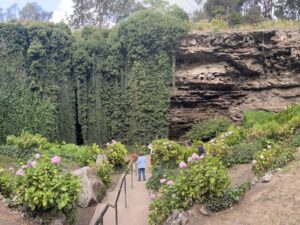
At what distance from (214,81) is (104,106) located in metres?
6.24

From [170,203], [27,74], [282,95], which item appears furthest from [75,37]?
[170,203]

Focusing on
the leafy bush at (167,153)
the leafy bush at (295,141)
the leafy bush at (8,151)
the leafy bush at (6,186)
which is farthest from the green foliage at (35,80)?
the leafy bush at (295,141)

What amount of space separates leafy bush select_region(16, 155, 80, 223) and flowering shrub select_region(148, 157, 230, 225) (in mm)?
1957

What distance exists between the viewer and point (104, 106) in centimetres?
2281

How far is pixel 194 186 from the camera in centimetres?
820

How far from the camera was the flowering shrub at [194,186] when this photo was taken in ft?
26.5

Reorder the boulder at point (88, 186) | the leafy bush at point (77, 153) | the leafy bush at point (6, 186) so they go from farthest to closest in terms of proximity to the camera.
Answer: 1. the leafy bush at point (77, 153)
2. the boulder at point (88, 186)
3. the leafy bush at point (6, 186)

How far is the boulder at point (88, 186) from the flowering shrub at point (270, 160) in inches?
177

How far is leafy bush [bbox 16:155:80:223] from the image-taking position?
300 inches

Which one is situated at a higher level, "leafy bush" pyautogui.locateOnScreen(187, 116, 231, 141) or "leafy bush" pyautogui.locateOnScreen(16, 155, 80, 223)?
"leafy bush" pyautogui.locateOnScreen(16, 155, 80, 223)

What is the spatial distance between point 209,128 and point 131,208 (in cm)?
1147

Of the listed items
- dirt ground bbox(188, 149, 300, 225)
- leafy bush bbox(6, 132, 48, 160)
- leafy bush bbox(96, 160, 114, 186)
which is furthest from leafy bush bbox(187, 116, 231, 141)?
dirt ground bbox(188, 149, 300, 225)

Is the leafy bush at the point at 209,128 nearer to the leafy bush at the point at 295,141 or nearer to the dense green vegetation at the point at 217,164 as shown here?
the dense green vegetation at the point at 217,164

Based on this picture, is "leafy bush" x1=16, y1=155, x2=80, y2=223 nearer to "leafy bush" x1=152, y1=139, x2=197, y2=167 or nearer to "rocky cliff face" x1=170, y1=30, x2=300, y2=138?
"leafy bush" x1=152, y1=139, x2=197, y2=167
